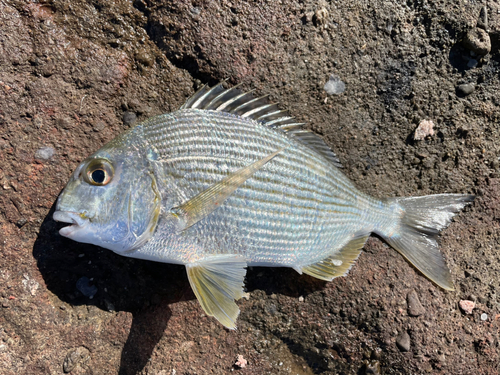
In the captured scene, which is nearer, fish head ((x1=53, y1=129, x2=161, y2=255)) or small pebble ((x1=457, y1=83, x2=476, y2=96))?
fish head ((x1=53, y1=129, x2=161, y2=255))

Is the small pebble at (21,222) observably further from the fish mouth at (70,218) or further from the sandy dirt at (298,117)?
the fish mouth at (70,218)

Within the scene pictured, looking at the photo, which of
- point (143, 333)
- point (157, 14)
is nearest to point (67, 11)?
point (157, 14)

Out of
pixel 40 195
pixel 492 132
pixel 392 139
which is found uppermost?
pixel 492 132

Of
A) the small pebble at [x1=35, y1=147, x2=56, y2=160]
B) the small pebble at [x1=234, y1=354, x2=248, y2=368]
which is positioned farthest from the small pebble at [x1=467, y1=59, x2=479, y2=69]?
the small pebble at [x1=35, y1=147, x2=56, y2=160]

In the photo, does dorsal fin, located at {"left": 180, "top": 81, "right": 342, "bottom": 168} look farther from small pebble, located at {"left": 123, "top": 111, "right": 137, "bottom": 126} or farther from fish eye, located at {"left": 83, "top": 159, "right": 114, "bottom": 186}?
fish eye, located at {"left": 83, "top": 159, "right": 114, "bottom": 186}

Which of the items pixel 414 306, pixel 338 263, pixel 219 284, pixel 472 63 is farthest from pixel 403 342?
pixel 472 63

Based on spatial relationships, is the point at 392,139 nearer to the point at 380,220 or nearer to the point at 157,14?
the point at 380,220

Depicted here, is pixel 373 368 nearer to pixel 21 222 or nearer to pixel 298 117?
pixel 298 117
